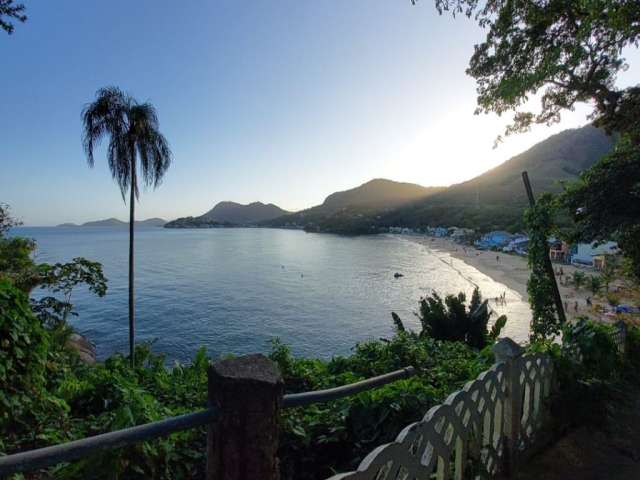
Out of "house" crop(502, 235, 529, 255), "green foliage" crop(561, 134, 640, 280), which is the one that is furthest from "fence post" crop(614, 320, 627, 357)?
"house" crop(502, 235, 529, 255)

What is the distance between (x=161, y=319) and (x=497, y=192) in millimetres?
152001

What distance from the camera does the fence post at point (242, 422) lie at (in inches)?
55.6

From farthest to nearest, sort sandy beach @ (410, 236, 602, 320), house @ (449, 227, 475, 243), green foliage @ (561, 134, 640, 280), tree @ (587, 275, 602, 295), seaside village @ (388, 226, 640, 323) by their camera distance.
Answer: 1. house @ (449, 227, 475, 243)
2. sandy beach @ (410, 236, 602, 320)
3. tree @ (587, 275, 602, 295)
4. seaside village @ (388, 226, 640, 323)
5. green foliage @ (561, 134, 640, 280)

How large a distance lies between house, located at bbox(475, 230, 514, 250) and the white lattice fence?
90314mm

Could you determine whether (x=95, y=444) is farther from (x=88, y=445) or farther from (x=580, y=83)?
(x=580, y=83)

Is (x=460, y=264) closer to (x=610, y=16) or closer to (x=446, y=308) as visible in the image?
(x=446, y=308)

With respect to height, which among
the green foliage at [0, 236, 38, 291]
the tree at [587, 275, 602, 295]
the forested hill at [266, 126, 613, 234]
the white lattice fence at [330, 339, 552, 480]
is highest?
the forested hill at [266, 126, 613, 234]

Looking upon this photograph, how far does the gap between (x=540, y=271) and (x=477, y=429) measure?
8.30 m

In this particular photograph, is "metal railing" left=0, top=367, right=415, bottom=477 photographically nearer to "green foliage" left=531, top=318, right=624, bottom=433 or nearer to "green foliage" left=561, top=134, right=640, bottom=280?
"green foliage" left=531, top=318, right=624, bottom=433

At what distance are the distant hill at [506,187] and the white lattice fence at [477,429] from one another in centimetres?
10597

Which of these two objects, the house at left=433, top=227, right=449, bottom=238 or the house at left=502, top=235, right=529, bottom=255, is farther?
the house at left=433, top=227, right=449, bottom=238

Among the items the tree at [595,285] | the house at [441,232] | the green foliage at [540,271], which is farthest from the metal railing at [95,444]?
the house at [441,232]

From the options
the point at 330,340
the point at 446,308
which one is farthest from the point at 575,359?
the point at 330,340

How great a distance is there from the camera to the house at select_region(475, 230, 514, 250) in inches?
3364
